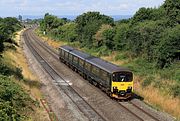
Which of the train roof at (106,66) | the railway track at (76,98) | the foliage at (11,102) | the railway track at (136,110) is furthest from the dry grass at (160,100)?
the foliage at (11,102)

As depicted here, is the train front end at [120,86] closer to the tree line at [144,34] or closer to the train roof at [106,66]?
the train roof at [106,66]

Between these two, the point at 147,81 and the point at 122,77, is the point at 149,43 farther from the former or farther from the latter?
the point at 122,77

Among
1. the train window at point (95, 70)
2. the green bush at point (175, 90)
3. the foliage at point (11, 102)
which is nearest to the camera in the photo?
the foliage at point (11, 102)

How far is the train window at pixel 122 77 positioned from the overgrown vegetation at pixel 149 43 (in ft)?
11.7

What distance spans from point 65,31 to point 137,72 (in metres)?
61.1

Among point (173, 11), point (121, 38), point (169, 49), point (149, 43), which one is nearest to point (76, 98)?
point (169, 49)

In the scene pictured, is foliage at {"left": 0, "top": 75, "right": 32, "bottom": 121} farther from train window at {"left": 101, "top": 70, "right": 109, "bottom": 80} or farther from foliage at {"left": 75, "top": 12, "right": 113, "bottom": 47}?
foliage at {"left": 75, "top": 12, "right": 113, "bottom": 47}

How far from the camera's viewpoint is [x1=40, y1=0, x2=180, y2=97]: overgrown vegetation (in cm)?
3622

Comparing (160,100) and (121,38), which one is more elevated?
(121,38)

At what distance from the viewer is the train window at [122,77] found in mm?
29484

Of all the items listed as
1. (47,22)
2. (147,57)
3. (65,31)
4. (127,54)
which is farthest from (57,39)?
(147,57)

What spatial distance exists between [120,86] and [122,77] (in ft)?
2.35

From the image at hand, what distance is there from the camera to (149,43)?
147 feet

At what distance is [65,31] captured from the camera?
325 ft
